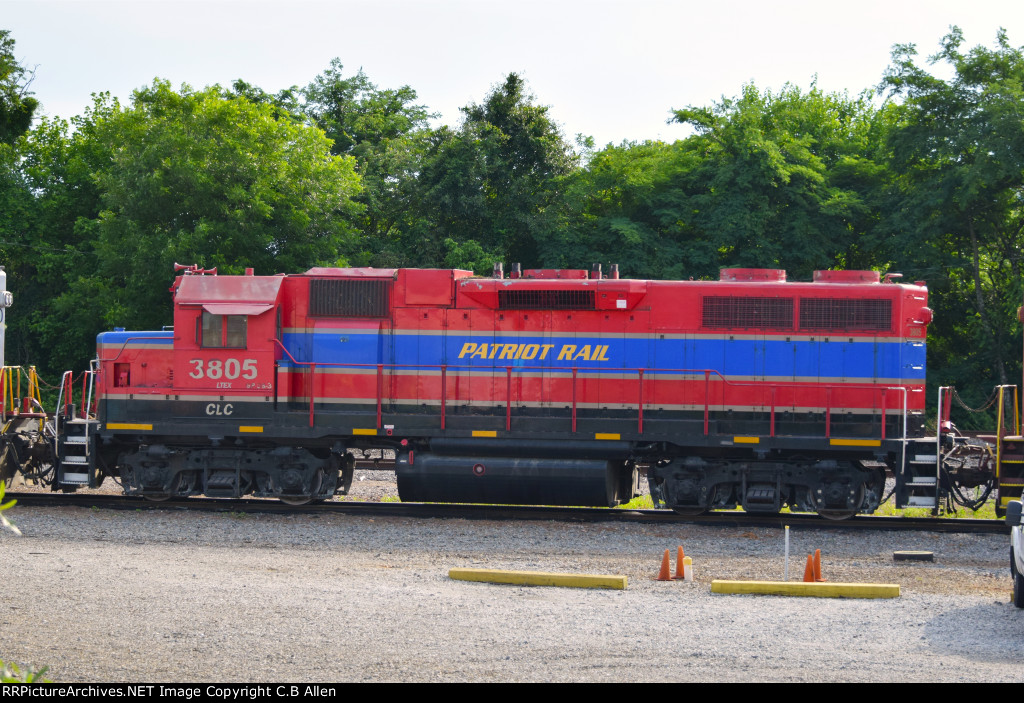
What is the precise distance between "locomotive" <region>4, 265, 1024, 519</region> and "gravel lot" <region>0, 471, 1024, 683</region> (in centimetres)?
98

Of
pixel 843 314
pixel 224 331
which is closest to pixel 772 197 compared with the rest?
pixel 843 314

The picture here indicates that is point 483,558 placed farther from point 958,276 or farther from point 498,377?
point 958,276

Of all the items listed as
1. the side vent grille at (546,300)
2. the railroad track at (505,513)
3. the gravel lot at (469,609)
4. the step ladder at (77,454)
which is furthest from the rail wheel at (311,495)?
the side vent grille at (546,300)

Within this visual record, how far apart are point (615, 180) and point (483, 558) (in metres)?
22.5

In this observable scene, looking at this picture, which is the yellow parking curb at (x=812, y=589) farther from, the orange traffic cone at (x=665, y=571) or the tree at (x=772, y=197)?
the tree at (x=772, y=197)

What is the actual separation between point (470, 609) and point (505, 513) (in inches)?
232

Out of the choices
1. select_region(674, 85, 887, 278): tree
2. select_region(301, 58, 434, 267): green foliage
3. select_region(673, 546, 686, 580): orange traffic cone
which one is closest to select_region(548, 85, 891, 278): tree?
select_region(674, 85, 887, 278): tree

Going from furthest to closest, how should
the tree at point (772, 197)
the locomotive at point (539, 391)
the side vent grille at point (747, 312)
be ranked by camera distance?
the tree at point (772, 197)
the side vent grille at point (747, 312)
the locomotive at point (539, 391)

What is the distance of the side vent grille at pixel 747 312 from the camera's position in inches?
554

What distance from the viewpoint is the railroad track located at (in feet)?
Answer: 45.0

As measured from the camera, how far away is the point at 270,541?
12625mm

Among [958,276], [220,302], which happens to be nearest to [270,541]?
[220,302]

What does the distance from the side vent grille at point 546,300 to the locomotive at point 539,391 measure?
0.07 feet

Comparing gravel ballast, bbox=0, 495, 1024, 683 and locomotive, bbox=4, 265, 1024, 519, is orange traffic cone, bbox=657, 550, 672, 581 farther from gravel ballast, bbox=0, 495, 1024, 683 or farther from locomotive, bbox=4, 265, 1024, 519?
locomotive, bbox=4, 265, 1024, 519
